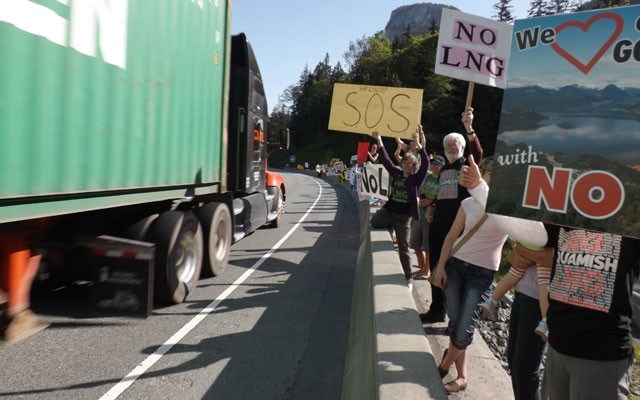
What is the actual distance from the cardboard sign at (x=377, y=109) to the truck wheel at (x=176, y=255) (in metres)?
2.63

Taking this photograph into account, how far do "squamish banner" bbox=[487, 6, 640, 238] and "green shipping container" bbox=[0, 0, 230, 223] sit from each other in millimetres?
2899

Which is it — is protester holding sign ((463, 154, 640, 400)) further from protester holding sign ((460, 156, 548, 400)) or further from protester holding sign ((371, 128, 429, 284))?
protester holding sign ((371, 128, 429, 284))

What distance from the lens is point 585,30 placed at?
80.4 inches

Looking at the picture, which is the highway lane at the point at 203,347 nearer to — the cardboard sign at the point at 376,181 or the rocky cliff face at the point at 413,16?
the cardboard sign at the point at 376,181

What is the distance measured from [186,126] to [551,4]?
11823 cm

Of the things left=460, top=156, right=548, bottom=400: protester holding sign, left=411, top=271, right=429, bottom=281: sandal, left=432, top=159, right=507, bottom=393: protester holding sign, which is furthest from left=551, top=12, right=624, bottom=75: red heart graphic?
left=411, top=271, right=429, bottom=281: sandal

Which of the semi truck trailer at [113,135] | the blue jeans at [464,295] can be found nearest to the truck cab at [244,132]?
the semi truck trailer at [113,135]

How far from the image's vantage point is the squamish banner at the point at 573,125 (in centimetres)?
185

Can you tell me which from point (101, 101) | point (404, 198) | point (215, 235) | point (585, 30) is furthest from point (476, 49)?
point (215, 235)

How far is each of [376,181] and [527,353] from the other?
6.37 metres

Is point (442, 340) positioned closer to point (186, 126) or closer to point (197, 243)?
point (197, 243)

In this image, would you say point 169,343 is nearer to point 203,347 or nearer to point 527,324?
point 203,347

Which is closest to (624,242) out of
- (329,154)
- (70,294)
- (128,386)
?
(128,386)

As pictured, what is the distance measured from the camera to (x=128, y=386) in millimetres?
3617
